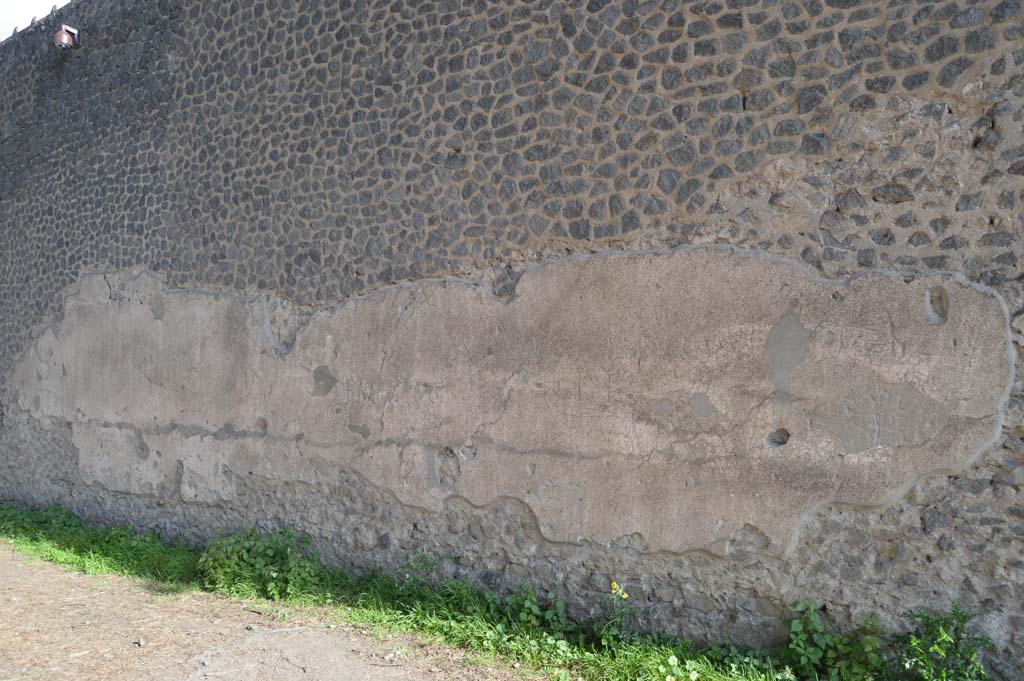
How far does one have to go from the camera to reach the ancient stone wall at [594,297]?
10.9 feet

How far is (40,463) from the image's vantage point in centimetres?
771

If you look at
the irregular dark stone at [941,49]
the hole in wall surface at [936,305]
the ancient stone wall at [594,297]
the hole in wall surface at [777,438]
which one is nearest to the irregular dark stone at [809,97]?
the ancient stone wall at [594,297]

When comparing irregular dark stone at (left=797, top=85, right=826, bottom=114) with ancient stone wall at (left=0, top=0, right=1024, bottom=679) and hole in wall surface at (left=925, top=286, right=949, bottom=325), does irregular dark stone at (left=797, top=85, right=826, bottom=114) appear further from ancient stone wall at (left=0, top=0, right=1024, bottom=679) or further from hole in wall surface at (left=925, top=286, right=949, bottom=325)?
hole in wall surface at (left=925, top=286, right=949, bottom=325)

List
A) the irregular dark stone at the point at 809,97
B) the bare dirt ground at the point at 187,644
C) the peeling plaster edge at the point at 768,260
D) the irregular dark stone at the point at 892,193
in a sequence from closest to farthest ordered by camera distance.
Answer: the peeling plaster edge at the point at 768,260 → the irregular dark stone at the point at 892,193 → the irregular dark stone at the point at 809,97 → the bare dirt ground at the point at 187,644

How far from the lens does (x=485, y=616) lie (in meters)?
4.43

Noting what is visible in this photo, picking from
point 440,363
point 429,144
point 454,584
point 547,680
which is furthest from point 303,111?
point 547,680

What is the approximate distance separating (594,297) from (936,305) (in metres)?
1.61

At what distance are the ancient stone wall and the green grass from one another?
122 millimetres

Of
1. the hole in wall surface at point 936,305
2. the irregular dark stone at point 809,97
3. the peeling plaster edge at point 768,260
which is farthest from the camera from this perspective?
the irregular dark stone at point 809,97

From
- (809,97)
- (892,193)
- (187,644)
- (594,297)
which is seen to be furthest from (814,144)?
(187,644)

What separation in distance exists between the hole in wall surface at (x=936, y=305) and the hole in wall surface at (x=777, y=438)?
78cm

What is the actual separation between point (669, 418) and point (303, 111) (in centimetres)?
345

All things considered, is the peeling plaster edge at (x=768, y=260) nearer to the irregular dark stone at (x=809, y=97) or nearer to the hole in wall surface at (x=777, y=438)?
the hole in wall surface at (x=777, y=438)

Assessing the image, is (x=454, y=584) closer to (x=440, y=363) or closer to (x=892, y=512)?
(x=440, y=363)
